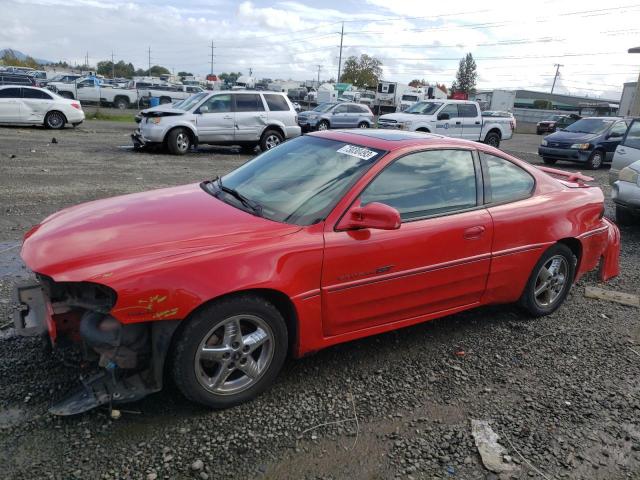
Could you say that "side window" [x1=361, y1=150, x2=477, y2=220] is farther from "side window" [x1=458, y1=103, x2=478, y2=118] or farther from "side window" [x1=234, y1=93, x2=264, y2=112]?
"side window" [x1=458, y1=103, x2=478, y2=118]

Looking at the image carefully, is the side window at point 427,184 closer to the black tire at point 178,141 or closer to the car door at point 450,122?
the black tire at point 178,141

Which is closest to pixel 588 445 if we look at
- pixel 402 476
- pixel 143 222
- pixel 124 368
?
pixel 402 476

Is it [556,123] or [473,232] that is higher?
[473,232]

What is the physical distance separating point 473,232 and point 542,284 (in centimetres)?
112

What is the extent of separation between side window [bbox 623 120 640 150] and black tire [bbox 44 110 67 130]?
1715 centimetres

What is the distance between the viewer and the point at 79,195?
8.26 meters

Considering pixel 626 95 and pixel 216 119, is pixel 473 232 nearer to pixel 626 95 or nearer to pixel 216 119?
pixel 216 119

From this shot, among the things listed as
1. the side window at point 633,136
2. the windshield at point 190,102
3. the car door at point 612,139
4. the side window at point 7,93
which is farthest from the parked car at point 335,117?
the side window at point 633,136

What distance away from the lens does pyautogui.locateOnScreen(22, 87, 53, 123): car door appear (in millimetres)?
17641

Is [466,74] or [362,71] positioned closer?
[362,71]

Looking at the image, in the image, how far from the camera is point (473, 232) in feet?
12.5

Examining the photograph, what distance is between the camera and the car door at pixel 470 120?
18469 mm

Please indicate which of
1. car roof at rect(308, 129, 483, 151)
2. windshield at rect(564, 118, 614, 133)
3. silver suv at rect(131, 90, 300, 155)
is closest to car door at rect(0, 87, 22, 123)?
silver suv at rect(131, 90, 300, 155)

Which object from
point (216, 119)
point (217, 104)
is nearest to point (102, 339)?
point (216, 119)
